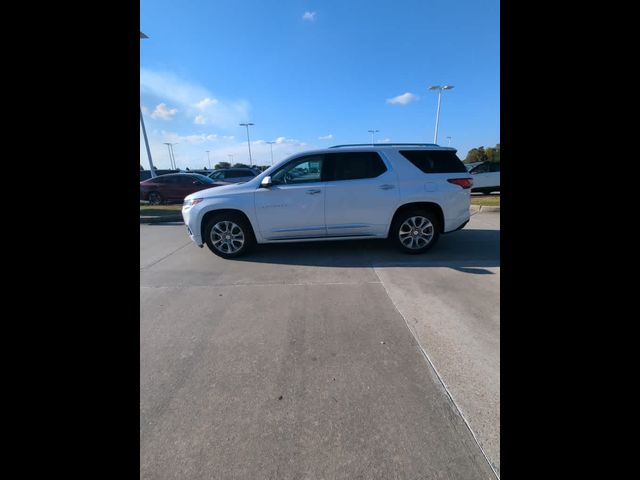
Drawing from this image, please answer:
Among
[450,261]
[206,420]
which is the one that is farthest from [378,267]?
[206,420]

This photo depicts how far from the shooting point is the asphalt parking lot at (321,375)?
58.0 inches

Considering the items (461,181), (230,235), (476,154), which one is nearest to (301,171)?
(230,235)

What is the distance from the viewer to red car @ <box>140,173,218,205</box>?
552 inches

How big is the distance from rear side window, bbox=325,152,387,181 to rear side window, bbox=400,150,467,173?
1.62 ft

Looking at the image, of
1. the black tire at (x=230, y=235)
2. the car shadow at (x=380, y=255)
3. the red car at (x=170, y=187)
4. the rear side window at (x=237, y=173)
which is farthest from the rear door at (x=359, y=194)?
the rear side window at (x=237, y=173)

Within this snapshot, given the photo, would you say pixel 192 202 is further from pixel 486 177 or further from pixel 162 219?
pixel 486 177

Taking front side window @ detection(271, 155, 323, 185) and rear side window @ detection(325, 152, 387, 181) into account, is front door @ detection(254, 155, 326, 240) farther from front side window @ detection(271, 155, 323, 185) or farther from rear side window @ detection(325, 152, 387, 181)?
rear side window @ detection(325, 152, 387, 181)

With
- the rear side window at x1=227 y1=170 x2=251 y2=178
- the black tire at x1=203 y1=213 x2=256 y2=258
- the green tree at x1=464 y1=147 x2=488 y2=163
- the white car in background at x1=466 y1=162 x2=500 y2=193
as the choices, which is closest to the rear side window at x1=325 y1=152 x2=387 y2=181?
the black tire at x1=203 y1=213 x2=256 y2=258

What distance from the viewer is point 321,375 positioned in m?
2.04

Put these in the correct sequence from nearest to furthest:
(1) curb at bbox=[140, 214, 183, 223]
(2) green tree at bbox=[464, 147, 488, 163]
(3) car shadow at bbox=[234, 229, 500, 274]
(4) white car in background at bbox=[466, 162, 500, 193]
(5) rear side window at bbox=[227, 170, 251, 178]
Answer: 1. (3) car shadow at bbox=[234, 229, 500, 274]
2. (1) curb at bbox=[140, 214, 183, 223]
3. (4) white car in background at bbox=[466, 162, 500, 193]
4. (5) rear side window at bbox=[227, 170, 251, 178]
5. (2) green tree at bbox=[464, 147, 488, 163]
